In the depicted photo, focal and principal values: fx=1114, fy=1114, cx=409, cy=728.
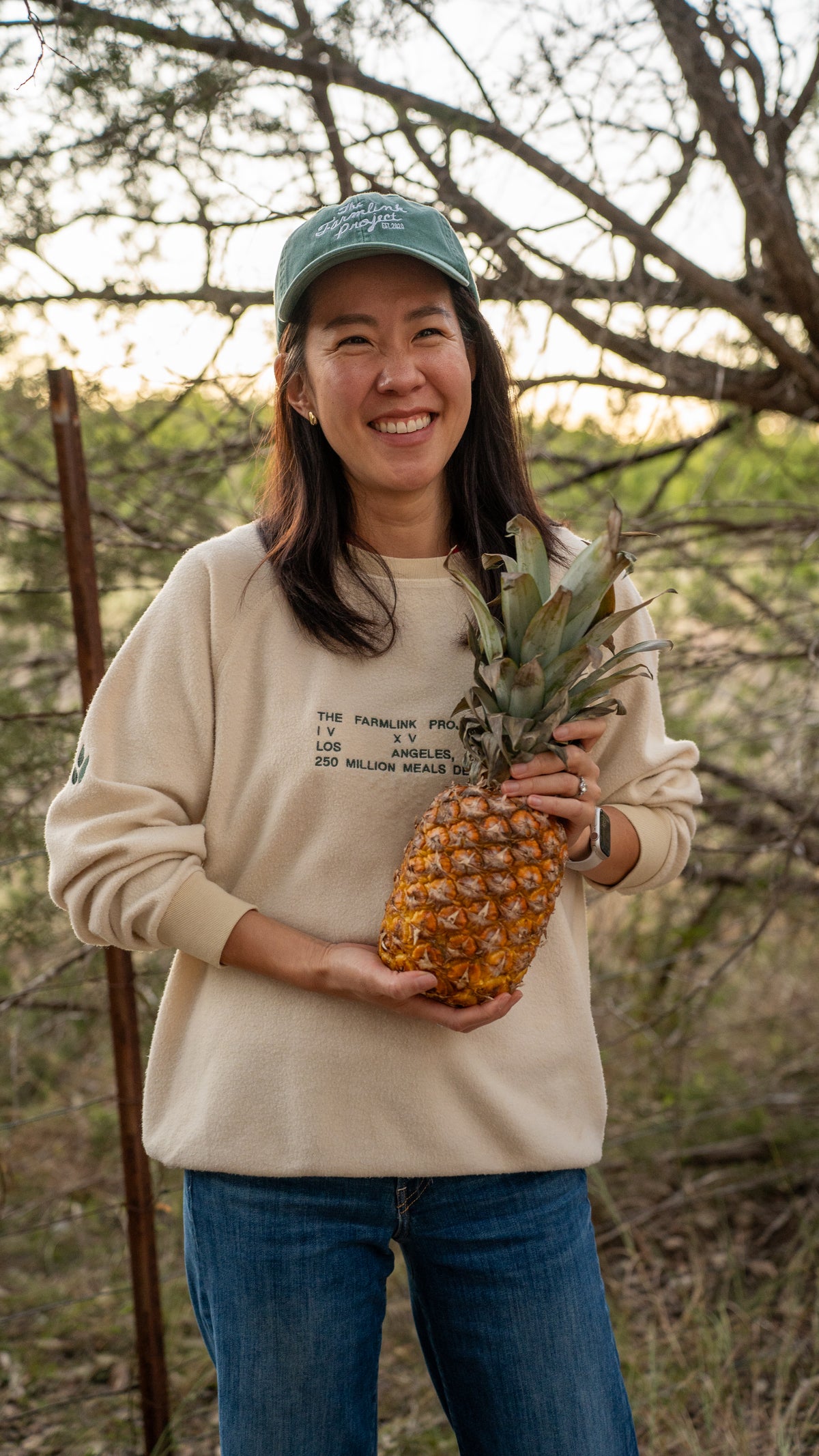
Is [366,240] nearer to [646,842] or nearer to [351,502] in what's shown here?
[351,502]

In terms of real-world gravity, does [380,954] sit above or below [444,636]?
below

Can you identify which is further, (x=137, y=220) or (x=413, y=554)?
(x=137, y=220)

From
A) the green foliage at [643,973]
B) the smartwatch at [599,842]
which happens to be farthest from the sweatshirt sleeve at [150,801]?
the green foliage at [643,973]

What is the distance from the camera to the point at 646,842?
83.8 inches

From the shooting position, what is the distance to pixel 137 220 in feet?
11.2

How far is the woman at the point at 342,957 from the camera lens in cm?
182

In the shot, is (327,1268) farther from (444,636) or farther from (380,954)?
(444,636)

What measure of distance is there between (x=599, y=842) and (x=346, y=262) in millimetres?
1139

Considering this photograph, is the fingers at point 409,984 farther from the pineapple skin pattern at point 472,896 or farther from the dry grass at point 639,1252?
the dry grass at point 639,1252

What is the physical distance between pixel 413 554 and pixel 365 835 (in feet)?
1.92

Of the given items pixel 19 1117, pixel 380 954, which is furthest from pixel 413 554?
pixel 19 1117

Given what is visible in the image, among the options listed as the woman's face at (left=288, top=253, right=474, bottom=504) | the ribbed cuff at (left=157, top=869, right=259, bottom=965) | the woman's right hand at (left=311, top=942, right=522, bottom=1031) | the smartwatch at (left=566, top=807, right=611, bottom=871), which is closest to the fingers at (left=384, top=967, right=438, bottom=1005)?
the woman's right hand at (left=311, top=942, right=522, bottom=1031)

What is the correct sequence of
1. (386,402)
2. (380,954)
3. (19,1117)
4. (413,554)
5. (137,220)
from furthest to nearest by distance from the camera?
(19,1117) → (137,220) → (413,554) → (386,402) → (380,954)

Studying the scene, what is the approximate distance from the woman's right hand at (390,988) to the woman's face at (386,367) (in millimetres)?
849
